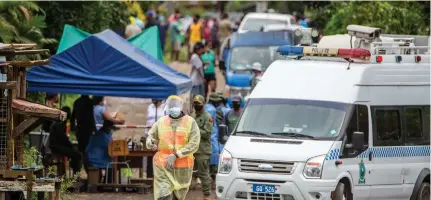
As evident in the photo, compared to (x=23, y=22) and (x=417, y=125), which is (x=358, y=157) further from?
(x=23, y=22)

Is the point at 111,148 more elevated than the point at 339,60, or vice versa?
the point at 339,60

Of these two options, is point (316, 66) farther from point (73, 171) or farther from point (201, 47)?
point (201, 47)

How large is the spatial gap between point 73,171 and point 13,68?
17.8 ft

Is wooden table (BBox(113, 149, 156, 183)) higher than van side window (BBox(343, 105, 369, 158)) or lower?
lower

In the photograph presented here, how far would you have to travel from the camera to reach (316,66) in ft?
55.5

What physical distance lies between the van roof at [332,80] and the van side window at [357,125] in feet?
0.51

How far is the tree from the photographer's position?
19.3 meters

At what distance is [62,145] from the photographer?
1939 centimetres

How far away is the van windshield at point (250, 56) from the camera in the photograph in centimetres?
2867

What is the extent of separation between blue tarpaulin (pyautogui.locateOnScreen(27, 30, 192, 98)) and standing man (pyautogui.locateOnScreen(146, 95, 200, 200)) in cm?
305

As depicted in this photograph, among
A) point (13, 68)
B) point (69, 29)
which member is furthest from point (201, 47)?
point (13, 68)

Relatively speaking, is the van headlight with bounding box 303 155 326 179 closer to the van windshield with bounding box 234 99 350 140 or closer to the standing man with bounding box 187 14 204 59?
the van windshield with bounding box 234 99 350 140

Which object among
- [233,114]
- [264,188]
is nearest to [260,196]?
[264,188]

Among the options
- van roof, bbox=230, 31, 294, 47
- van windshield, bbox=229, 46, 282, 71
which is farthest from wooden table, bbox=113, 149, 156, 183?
van roof, bbox=230, 31, 294, 47
